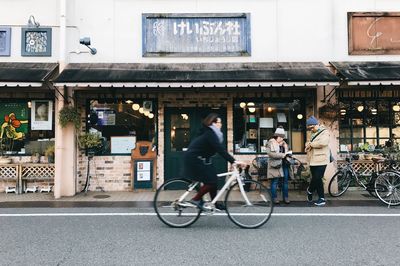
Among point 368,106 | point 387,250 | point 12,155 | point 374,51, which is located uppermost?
point 374,51

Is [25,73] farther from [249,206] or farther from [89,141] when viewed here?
[249,206]

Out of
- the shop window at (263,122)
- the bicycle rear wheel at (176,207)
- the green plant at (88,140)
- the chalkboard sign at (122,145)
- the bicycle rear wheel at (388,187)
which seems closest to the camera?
the bicycle rear wheel at (176,207)

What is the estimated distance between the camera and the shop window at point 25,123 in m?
10.2

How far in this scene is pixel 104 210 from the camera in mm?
7664

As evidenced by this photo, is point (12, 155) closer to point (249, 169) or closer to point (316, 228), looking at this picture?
point (249, 169)

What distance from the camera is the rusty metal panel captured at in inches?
393

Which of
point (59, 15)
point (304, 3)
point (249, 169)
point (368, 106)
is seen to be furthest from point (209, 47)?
point (368, 106)

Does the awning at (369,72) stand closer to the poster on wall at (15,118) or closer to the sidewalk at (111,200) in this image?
the sidewalk at (111,200)

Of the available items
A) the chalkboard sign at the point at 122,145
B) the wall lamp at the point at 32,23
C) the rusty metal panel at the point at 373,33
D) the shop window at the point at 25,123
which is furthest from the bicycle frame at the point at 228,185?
the wall lamp at the point at 32,23

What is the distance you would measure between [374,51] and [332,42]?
3.83 feet

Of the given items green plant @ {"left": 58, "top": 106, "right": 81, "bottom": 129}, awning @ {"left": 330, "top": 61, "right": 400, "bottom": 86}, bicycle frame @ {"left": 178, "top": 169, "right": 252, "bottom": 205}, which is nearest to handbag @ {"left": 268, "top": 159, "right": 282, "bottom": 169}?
bicycle frame @ {"left": 178, "top": 169, "right": 252, "bottom": 205}

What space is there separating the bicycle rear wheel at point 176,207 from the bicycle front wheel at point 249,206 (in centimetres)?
59

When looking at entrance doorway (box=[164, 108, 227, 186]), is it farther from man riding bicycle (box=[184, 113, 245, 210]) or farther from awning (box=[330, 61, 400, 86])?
man riding bicycle (box=[184, 113, 245, 210])

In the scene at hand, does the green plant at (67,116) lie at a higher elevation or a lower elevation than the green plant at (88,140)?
higher
